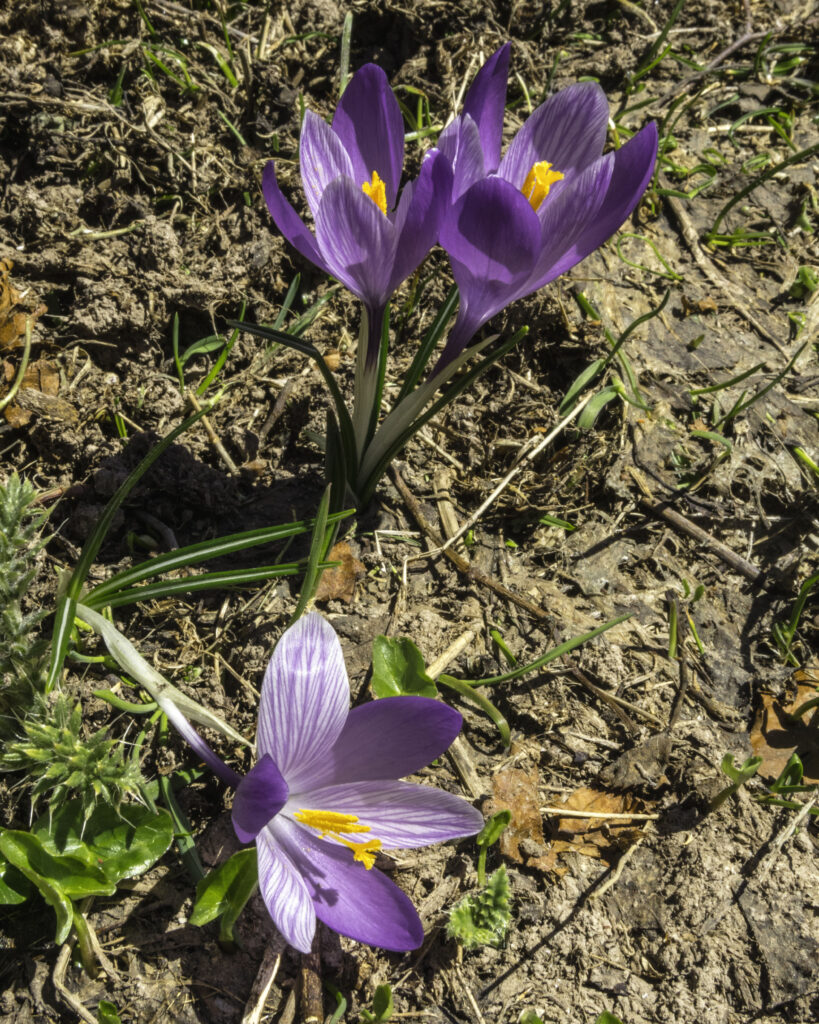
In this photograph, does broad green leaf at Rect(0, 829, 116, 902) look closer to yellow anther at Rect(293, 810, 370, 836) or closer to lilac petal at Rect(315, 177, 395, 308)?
yellow anther at Rect(293, 810, 370, 836)

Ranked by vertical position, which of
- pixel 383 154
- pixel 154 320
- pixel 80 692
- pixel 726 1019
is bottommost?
pixel 80 692

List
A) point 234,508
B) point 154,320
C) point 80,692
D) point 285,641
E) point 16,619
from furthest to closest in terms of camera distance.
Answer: point 154,320 → point 234,508 → point 80,692 → point 16,619 → point 285,641

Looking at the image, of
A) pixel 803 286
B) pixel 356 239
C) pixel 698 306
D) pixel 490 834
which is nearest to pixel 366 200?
pixel 356 239

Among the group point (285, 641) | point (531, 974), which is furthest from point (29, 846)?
point (531, 974)

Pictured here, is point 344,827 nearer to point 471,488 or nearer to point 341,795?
point 341,795

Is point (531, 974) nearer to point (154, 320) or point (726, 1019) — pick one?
point (726, 1019)

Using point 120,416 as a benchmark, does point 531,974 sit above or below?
below
